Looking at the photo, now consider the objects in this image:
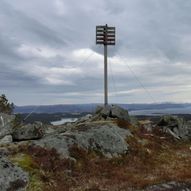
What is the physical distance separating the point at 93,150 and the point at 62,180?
262 inches

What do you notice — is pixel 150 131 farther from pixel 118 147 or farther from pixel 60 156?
pixel 60 156

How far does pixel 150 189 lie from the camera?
71.9 ft

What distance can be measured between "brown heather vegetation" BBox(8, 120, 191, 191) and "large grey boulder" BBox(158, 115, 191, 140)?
8.47 m

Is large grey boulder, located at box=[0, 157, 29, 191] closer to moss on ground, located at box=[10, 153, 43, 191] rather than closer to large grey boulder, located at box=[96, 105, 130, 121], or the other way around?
moss on ground, located at box=[10, 153, 43, 191]

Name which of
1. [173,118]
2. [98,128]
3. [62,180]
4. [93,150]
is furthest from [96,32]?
[62,180]

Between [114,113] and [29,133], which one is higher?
[114,113]

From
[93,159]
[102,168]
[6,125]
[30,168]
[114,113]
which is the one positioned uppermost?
[114,113]

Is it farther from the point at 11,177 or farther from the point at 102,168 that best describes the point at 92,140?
the point at 11,177

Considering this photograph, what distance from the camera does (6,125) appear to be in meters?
36.6

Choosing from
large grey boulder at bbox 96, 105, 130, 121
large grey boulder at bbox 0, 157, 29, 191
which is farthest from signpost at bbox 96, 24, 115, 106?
large grey boulder at bbox 0, 157, 29, 191

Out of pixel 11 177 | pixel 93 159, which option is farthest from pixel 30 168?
pixel 93 159

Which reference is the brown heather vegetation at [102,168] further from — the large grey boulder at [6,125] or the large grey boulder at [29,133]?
the large grey boulder at [6,125]

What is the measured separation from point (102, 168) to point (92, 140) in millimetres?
4025

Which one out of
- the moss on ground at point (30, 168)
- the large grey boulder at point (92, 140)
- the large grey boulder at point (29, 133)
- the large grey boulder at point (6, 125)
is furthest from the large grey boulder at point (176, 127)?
the moss on ground at point (30, 168)
